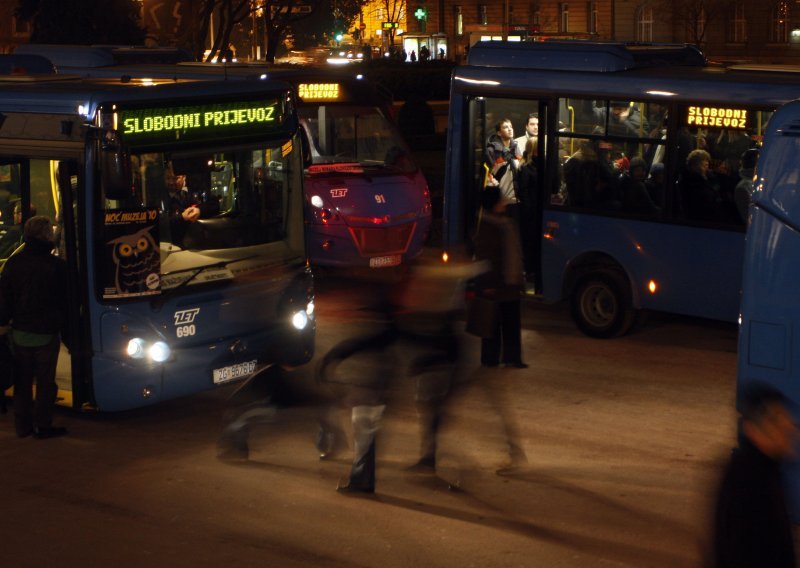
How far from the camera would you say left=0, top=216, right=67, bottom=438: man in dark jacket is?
9.84 meters

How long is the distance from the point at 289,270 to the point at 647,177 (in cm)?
411

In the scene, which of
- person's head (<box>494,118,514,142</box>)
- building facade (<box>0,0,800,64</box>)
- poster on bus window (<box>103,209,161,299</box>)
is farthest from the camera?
building facade (<box>0,0,800,64</box>)

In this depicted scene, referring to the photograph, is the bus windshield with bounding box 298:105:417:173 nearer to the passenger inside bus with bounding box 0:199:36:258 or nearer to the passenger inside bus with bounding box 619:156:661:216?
the passenger inside bus with bounding box 619:156:661:216

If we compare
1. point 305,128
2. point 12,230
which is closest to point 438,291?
point 12,230

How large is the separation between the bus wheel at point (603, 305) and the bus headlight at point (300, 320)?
3605mm

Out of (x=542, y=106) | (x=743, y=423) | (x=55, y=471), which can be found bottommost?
(x=55, y=471)

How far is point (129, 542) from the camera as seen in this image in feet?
26.3

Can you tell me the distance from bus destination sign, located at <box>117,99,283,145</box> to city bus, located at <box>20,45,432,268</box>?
215 inches

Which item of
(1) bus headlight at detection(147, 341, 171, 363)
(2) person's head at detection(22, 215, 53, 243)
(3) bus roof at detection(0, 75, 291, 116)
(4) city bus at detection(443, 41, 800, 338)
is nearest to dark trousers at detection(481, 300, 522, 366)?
(4) city bus at detection(443, 41, 800, 338)

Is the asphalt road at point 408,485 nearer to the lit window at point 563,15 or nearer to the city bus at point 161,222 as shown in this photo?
the city bus at point 161,222

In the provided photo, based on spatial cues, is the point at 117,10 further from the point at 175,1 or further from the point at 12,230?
the point at 12,230

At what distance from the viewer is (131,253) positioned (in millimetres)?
9773

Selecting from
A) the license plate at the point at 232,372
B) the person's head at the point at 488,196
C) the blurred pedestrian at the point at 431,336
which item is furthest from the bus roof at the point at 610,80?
the license plate at the point at 232,372

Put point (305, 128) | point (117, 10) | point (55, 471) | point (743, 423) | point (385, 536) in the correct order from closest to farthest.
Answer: point (743, 423) < point (385, 536) < point (55, 471) < point (305, 128) < point (117, 10)
